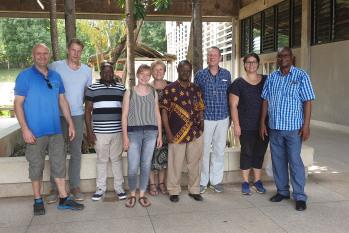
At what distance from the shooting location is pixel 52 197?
4051 millimetres

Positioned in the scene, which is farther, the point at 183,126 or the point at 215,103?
the point at 215,103

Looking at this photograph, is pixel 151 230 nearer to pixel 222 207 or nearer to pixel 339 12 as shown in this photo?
pixel 222 207

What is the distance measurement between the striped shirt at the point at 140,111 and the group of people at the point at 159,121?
1 cm

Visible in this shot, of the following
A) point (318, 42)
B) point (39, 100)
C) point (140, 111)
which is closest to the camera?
point (39, 100)

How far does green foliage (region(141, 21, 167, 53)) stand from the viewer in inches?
1642

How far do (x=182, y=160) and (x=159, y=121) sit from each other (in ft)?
1.83

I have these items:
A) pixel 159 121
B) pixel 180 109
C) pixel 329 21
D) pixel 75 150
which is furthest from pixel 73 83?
pixel 329 21

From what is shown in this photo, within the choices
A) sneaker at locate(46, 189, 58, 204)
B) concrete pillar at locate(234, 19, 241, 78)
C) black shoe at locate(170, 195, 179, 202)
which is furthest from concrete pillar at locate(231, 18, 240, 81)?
sneaker at locate(46, 189, 58, 204)

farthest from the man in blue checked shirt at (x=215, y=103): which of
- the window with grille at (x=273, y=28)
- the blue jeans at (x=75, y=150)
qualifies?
the window with grille at (x=273, y=28)

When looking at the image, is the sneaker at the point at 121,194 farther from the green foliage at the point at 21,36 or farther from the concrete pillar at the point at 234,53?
the green foliage at the point at 21,36

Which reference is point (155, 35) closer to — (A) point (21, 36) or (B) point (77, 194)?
(A) point (21, 36)

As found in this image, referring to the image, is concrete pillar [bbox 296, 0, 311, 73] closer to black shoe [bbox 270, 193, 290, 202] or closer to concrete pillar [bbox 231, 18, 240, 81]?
concrete pillar [bbox 231, 18, 240, 81]

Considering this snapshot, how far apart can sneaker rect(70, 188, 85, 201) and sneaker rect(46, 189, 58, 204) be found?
0.19 m

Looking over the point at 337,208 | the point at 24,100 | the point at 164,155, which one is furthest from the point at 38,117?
the point at 337,208
